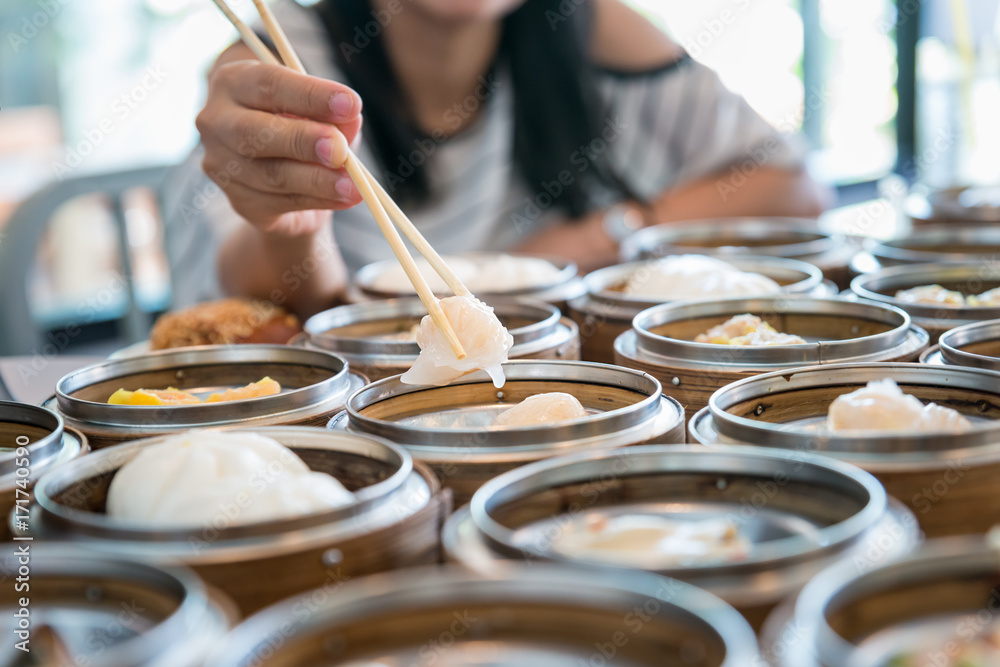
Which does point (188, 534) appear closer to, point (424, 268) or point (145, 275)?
point (424, 268)

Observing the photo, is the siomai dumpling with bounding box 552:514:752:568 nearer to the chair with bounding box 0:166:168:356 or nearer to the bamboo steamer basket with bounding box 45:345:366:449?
the bamboo steamer basket with bounding box 45:345:366:449

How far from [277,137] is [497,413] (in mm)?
822

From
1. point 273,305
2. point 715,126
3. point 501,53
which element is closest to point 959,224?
point 715,126

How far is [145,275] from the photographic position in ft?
25.1

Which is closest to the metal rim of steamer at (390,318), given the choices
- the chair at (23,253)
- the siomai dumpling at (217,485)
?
the siomai dumpling at (217,485)

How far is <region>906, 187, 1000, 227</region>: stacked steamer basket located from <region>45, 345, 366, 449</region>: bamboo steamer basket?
2.74 meters

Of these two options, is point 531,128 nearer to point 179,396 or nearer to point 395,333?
point 395,333

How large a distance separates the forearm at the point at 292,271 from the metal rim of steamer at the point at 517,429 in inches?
46.3

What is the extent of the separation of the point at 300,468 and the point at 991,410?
4.18 feet

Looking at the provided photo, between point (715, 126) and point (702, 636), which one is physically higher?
point (715, 126)

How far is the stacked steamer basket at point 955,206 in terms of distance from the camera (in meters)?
3.75

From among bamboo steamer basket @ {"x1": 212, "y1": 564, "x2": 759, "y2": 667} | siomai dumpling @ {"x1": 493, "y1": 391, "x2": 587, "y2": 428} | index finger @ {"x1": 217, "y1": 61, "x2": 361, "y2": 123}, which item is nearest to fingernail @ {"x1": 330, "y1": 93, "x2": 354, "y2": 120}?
index finger @ {"x1": 217, "y1": 61, "x2": 361, "y2": 123}

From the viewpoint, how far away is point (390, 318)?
2734 mm

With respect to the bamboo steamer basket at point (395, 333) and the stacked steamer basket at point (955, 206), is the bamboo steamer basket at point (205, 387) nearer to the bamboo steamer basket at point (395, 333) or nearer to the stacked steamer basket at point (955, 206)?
the bamboo steamer basket at point (395, 333)
